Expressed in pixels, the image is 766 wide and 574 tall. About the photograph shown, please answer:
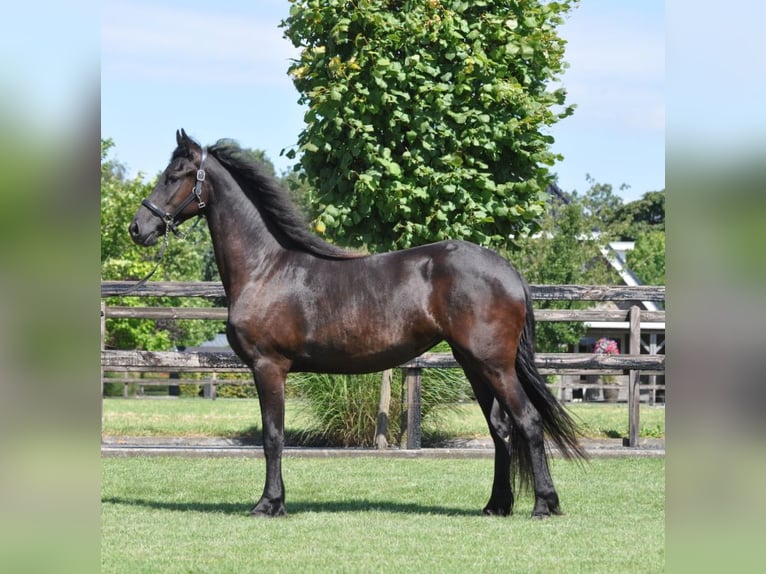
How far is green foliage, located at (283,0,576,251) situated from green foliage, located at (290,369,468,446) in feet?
4.99

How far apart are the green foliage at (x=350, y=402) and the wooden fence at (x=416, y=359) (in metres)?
0.47

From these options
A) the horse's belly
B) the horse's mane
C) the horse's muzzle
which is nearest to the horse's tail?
the horse's belly

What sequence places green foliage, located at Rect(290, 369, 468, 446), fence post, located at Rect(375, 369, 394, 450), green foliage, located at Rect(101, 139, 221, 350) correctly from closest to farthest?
1. fence post, located at Rect(375, 369, 394, 450)
2. green foliage, located at Rect(290, 369, 468, 446)
3. green foliage, located at Rect(101, 139, 221, 350)

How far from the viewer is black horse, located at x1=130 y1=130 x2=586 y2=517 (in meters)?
6.39

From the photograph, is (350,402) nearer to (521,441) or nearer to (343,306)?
(343,306)

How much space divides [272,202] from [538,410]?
7.94ft

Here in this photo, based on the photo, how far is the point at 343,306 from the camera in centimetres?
659

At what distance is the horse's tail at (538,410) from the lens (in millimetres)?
6500

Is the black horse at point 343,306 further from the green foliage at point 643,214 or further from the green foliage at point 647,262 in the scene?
the green foliage at point 647,262

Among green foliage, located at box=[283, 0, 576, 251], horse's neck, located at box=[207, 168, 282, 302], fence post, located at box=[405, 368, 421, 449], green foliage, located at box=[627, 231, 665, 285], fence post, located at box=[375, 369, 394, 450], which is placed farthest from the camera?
green foliage, located at box=[627, 231, 665, 285]

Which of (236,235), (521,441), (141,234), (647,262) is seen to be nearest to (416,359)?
(521,441)

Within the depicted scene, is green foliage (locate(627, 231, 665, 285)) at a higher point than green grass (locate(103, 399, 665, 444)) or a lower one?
higher

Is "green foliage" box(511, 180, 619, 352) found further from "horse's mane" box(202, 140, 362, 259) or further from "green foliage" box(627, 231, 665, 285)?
"horse's mane" box(202, 140, 362, 259)

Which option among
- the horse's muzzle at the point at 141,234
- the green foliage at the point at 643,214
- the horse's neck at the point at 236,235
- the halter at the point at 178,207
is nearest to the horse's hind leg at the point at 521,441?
the horse's neck at the point at 236,235
